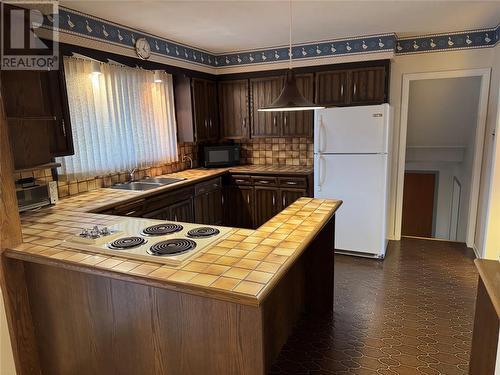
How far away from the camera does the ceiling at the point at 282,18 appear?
282cm

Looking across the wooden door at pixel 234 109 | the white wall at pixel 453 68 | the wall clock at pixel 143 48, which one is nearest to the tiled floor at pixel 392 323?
the white wall at pixel 453 68

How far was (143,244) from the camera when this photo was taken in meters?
1.81

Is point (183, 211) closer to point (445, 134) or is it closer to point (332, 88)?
point (332, 88)

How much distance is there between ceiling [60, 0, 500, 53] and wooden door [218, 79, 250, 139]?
84 centimetres

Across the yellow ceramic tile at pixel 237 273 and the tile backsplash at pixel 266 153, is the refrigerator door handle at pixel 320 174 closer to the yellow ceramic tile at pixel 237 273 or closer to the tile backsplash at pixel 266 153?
the tile backsplash at pixel 266 153

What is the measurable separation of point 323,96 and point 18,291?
3675mm

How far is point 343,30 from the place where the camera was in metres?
3.68

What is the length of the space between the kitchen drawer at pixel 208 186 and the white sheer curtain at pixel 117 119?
0.58 meters

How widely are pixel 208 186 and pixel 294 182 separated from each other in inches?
42.3

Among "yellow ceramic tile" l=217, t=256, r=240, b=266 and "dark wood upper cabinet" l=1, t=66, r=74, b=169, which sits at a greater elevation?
"dark wood upper cabinet" l=1, t=66, r=74, b=169

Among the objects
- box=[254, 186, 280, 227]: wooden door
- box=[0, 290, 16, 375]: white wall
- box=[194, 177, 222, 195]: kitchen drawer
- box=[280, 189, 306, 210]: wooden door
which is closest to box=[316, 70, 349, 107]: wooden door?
box=[280, 189, 306, 210]: wooden door

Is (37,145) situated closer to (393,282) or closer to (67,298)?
(67,298)

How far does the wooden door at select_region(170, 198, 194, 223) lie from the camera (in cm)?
363

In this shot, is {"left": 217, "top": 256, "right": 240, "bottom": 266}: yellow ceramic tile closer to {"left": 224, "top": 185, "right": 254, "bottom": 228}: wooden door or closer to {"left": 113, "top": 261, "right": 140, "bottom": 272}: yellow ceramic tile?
{"left": 113, "top": 261, "right": 140, "bottom": 272}: yellow ceramic tile
